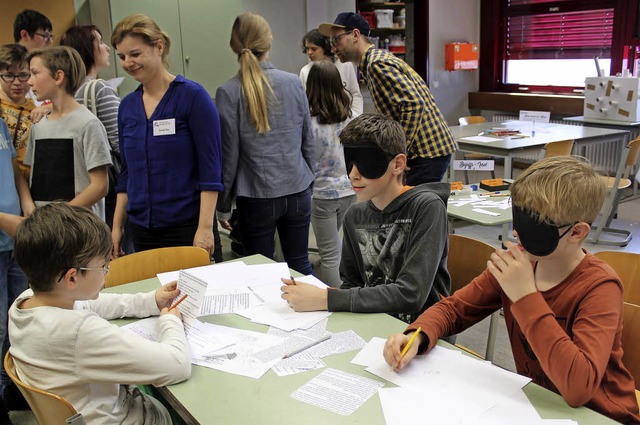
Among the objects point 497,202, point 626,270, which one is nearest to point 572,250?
point 626,270

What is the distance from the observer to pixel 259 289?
188 cm

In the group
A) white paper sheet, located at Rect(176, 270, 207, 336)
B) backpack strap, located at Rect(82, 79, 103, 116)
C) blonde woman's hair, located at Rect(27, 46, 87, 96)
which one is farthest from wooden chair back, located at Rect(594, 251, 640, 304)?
backpack strap, located at Rect(82, 79, 103, 116)

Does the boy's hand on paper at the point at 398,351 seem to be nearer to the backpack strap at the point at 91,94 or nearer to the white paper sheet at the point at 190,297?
the white paper sheet at the point at 190,297

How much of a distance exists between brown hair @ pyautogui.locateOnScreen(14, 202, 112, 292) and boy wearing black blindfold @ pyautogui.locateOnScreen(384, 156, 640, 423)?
2.44 feet

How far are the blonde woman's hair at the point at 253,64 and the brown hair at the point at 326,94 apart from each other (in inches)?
23.1

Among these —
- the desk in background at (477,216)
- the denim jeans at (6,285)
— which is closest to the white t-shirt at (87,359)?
the denim jeans at (6,285)

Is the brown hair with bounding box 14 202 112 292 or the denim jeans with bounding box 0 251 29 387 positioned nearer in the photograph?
the brown hair with bounding box 14 202 112 292

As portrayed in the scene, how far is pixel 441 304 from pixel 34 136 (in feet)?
6.04

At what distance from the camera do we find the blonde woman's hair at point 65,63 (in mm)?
2336

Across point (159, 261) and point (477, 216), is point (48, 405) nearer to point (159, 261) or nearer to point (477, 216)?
point (159, 261)

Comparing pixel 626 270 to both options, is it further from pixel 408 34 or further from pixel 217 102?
pixel 408 34

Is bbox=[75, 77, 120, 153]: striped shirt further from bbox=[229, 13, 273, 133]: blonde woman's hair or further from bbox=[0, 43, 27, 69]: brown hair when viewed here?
bbox=[229, 13, 273, 133]: blonde woman's hair

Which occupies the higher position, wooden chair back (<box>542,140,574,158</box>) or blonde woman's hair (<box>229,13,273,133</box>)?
blonde woman's hair (<box>229,13,273,133</box>)

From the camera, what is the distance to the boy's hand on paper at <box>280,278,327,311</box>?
5.52 feet
